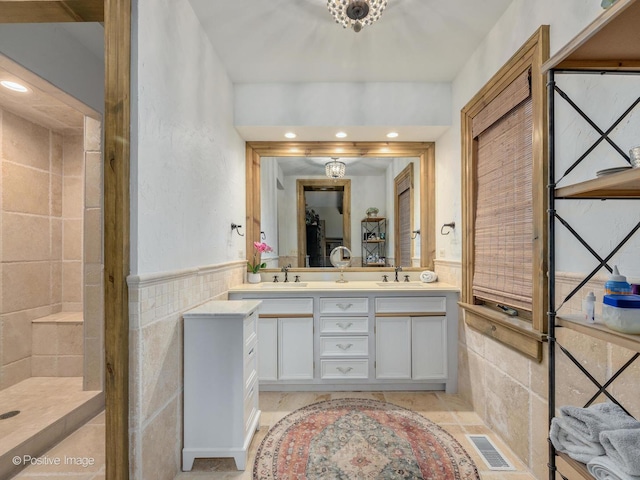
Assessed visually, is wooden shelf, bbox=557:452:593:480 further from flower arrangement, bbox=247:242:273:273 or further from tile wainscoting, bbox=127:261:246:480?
flower arrangement, bbox=247:242:273:273

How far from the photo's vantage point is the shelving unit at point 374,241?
127 inches

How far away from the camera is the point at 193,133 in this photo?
1924 mm

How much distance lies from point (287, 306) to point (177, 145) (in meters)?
1.46

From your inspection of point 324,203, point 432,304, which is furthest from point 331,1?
point 432,304

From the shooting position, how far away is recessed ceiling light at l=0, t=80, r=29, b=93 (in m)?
2.07

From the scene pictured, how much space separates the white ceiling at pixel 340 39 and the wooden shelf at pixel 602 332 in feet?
6.10

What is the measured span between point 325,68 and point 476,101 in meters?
1.17

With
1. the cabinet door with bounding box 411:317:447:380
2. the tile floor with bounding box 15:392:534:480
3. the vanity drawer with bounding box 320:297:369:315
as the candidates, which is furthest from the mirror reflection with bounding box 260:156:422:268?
the tile floor with bounding box 15:392:534:480

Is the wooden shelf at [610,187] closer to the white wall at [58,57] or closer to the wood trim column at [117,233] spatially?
the wood trim column at [117,233]

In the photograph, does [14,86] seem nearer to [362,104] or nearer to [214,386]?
[214,386]

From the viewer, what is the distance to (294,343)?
2590 millimetres

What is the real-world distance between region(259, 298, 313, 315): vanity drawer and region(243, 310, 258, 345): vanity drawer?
1.92 feet

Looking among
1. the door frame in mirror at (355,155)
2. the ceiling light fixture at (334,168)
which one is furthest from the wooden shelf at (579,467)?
the ceiling light fixture at (334,168)

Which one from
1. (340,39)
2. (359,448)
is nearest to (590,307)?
(359,448)
